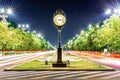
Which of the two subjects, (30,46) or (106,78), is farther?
(30,46)

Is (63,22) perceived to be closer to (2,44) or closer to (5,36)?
(5,36)

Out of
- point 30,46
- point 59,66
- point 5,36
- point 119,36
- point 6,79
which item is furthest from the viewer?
point 30,46

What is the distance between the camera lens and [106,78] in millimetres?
19547

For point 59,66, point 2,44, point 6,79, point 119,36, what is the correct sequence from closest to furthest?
point 6,79 → point 59,66 → point 119,36 → point 2,44

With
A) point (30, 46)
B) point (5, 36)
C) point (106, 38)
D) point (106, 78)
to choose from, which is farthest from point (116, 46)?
point (30, 46)

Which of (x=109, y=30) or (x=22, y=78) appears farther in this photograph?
(x=109, y=30)

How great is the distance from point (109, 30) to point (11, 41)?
32382 millimetres

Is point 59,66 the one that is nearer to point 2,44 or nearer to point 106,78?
point 106,78

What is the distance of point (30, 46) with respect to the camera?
16350cm

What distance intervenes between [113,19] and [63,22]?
51133mm

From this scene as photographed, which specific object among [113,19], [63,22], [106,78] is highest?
[113,19]

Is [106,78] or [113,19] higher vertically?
[113,19]

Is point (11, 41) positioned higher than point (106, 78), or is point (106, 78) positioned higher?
point (11, 41)

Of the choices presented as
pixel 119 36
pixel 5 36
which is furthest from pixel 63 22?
pixel 5 36
